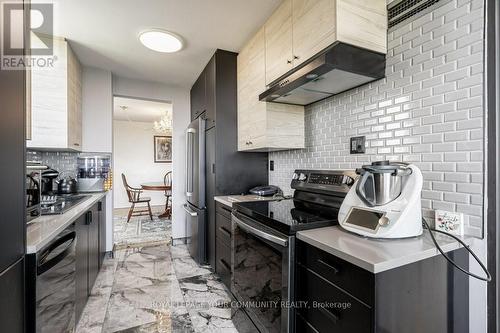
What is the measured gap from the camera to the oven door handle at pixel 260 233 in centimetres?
115

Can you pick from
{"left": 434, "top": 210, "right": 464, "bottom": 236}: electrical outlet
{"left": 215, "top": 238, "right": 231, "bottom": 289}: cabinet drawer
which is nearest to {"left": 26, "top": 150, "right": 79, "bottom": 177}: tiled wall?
{"left": 215, "top": 238, "right": 231, "bottom": 289}: cabinet drawer

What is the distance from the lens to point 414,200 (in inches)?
38.9

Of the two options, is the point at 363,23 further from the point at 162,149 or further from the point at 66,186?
the point at 162,149

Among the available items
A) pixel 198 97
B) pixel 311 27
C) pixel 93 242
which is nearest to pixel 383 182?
pixel 311 27

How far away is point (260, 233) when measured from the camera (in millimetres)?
1335

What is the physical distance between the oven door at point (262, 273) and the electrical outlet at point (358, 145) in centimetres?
81

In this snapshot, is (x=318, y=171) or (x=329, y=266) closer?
(x=329, y=266)

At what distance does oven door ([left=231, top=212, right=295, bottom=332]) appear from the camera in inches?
44.9

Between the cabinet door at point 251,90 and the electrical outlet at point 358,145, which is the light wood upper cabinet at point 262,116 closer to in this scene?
the cabinet door at point 251,90

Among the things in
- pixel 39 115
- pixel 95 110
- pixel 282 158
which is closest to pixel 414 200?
pixel 282 158

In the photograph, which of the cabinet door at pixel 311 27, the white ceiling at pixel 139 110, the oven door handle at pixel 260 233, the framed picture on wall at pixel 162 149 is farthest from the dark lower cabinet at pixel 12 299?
the framed picture on wall at pixel 162 149

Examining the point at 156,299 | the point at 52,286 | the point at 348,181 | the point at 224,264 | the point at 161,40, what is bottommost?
the point at 156,299

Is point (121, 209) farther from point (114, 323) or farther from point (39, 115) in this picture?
point (114, 323)

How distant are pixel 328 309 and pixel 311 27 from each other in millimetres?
1487
